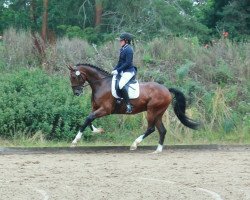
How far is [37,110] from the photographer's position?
18.3 m

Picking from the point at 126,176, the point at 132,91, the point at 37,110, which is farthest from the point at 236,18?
the point at 126,176

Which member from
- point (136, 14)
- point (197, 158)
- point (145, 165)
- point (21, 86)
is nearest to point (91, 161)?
point (145, 165)

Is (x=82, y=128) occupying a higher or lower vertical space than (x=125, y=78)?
lower

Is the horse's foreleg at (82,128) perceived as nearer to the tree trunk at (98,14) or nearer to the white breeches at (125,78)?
the white breeches at (125,78)

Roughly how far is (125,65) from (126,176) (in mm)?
4832

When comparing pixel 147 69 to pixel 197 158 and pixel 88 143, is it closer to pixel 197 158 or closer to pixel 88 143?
pixel 88 143

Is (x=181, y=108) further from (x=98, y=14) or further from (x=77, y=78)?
(x=98, y=14)

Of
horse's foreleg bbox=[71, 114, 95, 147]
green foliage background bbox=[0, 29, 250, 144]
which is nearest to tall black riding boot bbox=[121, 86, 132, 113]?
horse's foreleg bbox=[71, 114, 95, 147]

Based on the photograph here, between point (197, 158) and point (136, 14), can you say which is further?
point (136, 14)

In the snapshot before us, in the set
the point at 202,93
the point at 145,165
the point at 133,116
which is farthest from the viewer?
the point at 202,93

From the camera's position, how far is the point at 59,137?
1848 centimetres

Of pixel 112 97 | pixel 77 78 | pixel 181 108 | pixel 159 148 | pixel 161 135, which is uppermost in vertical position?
pixel 77 78

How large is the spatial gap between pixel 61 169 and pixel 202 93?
9.53m

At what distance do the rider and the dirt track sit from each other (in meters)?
1.58
